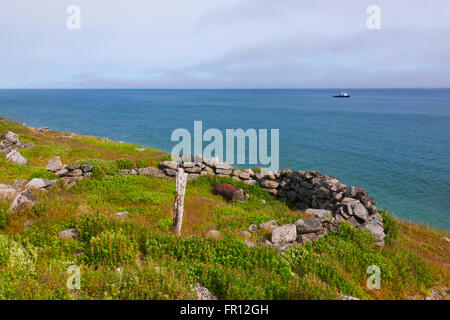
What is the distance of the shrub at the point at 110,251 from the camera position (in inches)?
276

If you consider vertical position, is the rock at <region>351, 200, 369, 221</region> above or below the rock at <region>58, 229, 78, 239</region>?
below

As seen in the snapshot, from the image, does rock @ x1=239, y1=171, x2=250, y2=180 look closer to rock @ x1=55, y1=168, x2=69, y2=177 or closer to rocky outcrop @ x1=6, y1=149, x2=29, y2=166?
rock @ x1=55, y1=168, x2=69, y2=177

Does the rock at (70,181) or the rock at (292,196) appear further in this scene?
the rock at (292,196)

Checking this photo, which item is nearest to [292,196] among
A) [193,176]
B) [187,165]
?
[193,176]

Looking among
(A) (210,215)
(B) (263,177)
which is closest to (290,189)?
(B) (263,177)

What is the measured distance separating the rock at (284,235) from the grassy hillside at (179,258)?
840 mm

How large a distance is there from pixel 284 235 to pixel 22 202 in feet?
34.9

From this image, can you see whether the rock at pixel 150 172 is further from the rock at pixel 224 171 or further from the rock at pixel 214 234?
the rock at pixel 214 234

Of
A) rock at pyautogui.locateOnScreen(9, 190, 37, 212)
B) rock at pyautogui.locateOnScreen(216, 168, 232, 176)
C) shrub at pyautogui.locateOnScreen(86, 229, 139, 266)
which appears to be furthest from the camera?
rock at pyautogui.locateOnScreen(216, 168, 232, 176)

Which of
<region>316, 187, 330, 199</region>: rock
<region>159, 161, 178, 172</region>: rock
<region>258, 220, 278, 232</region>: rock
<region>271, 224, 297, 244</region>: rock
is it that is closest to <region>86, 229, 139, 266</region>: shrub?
<region>271, 224, 297, 244</region>: rock

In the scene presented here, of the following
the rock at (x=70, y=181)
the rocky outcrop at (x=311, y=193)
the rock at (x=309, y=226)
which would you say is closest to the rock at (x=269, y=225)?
the rocky outcrop at (x=311, y=193)

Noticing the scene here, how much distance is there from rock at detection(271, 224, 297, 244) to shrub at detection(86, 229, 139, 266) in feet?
16.6

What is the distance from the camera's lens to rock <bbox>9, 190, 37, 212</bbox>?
9.81 meters
